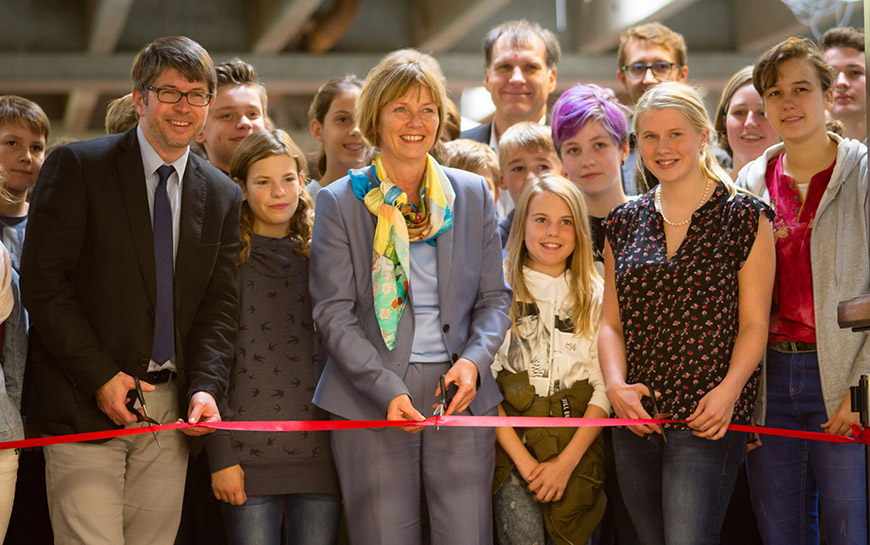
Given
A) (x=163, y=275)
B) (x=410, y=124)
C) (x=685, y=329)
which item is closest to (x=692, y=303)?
(x=685, y=329)

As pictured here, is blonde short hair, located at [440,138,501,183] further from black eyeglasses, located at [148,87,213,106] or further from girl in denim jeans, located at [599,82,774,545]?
black eyeglasses, located at [148,87,213,106]

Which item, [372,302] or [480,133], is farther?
[480,133]

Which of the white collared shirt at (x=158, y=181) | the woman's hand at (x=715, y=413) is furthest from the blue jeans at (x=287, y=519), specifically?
the woman's hand at (x=715, y=413)

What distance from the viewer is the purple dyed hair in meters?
3.72

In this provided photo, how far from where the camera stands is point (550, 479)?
121 inches

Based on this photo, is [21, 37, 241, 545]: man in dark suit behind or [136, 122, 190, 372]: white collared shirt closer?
[21, 37, 241, 545]: man in dark suit behind

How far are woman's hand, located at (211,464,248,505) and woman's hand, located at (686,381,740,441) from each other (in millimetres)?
1450

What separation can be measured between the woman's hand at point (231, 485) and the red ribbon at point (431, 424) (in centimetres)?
16

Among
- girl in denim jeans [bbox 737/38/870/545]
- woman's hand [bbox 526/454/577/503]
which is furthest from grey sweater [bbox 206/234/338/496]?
girl in denim jeans [bbox 737/38/870/545]

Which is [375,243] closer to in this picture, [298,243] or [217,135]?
[298,243]

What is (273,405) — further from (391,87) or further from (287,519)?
(391,87)

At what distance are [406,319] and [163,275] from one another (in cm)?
77

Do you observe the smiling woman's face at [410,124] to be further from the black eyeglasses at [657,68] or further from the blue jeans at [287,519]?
the black eyeglasses at [657,68]

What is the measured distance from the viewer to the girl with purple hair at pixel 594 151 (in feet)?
12.1
